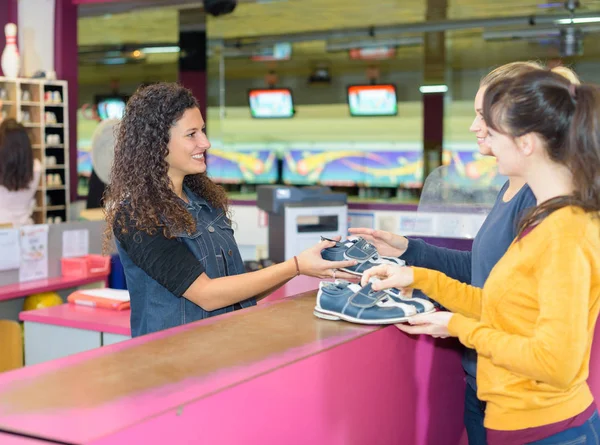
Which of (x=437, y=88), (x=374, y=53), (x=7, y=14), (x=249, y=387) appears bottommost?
(x=249, y=387)

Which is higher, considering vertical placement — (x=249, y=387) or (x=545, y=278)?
(x=545, y=278)

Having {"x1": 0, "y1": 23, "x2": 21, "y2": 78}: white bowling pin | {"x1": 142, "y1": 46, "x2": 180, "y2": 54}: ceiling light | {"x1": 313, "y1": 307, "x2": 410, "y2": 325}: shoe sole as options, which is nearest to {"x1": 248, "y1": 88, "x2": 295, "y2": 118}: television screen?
{"x1": 142, "y1": 46, "x2": 180, "y2": 54}: ceiling light

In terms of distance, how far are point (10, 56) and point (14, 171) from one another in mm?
1710

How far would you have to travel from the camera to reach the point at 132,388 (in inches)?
51.4

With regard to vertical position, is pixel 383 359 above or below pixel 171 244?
below

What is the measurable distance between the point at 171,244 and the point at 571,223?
1.18 meters

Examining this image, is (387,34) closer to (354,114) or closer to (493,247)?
(354,114)

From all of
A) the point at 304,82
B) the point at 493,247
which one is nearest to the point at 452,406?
the point at 493,247

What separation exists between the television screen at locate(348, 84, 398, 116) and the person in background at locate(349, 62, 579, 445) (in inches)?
368

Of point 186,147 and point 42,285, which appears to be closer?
point 186,147

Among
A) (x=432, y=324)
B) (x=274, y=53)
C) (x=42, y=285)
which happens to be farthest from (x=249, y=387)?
(x=274, y=53)

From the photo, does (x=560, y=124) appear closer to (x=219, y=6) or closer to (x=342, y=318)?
(x=342, y=318)

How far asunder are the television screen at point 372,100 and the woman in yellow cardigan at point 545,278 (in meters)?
10.0

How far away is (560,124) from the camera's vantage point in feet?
4.80
